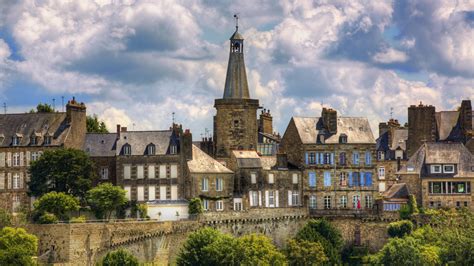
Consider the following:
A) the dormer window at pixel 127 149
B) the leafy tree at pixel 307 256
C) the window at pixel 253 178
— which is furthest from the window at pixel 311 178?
the dormer window at pixel 127 149

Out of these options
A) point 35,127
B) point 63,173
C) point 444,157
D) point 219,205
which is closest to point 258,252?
point 219,205

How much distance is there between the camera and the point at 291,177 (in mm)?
109938

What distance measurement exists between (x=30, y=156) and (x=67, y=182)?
7.08 metres

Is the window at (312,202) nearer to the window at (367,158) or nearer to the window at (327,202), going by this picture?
the window at (327,202)

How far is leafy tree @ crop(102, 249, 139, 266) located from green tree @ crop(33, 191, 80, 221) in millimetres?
7577

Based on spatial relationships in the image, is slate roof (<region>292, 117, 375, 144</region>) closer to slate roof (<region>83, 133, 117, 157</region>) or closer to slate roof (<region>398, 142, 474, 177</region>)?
slate roof (<region>398, 142, 474, 177</region>)

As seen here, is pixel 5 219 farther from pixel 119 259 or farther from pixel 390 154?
pixel 390 154

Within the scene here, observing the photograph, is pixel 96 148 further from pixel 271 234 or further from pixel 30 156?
pixel 271 234

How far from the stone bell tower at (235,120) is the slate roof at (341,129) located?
12.5 ft

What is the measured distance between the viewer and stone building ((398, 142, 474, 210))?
108562mm

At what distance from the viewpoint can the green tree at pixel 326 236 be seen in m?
104

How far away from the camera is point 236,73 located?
112750 millimetres

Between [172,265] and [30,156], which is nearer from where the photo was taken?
[172,265]

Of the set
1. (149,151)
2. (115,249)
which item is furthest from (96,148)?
(115,249)
